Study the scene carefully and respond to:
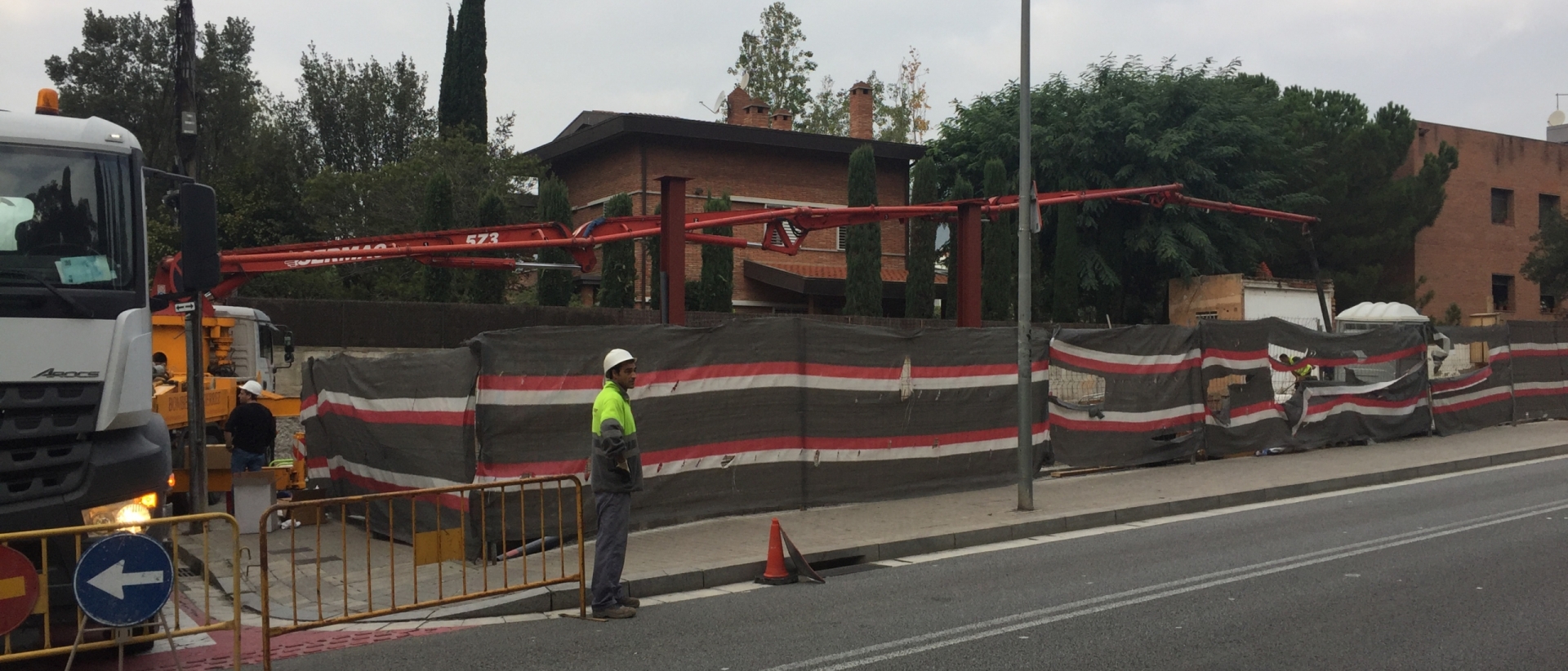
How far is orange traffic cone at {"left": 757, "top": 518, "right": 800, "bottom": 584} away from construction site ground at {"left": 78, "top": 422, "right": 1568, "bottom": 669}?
20 cm

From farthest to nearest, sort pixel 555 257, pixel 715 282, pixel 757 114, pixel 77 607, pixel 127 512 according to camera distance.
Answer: pixel 757 114, pixel 555 257, pixel 715 282, pixel 127 512, pixel 77 607

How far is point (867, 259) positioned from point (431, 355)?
Answer: 20.6 meters

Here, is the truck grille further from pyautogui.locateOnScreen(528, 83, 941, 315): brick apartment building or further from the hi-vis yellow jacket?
pyautogui.locateOnScreen(528, 83, 941, 315): brick apartment building

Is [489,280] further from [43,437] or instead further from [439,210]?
[43,437]

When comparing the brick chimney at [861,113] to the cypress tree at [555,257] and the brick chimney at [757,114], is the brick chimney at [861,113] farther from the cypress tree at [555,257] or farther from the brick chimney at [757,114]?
the cypress tree at [555,257]

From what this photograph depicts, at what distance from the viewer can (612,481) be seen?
802 centimetres

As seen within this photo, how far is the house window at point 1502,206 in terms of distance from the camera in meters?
47.6

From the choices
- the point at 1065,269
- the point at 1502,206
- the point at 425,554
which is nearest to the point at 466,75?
the point at 1065,269

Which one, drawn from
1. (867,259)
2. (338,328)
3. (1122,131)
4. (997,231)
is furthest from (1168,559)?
(1122,131)

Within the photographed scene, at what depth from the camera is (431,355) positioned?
35.0ft

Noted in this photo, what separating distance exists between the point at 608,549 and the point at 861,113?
113 feet

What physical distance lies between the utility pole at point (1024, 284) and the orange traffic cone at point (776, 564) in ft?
12.8

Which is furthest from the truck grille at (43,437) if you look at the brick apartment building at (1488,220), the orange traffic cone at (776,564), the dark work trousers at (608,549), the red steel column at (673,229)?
the brick apartment building at (1488,220)

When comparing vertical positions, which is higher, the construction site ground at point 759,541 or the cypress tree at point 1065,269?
the cypress tree at point 1065,269
